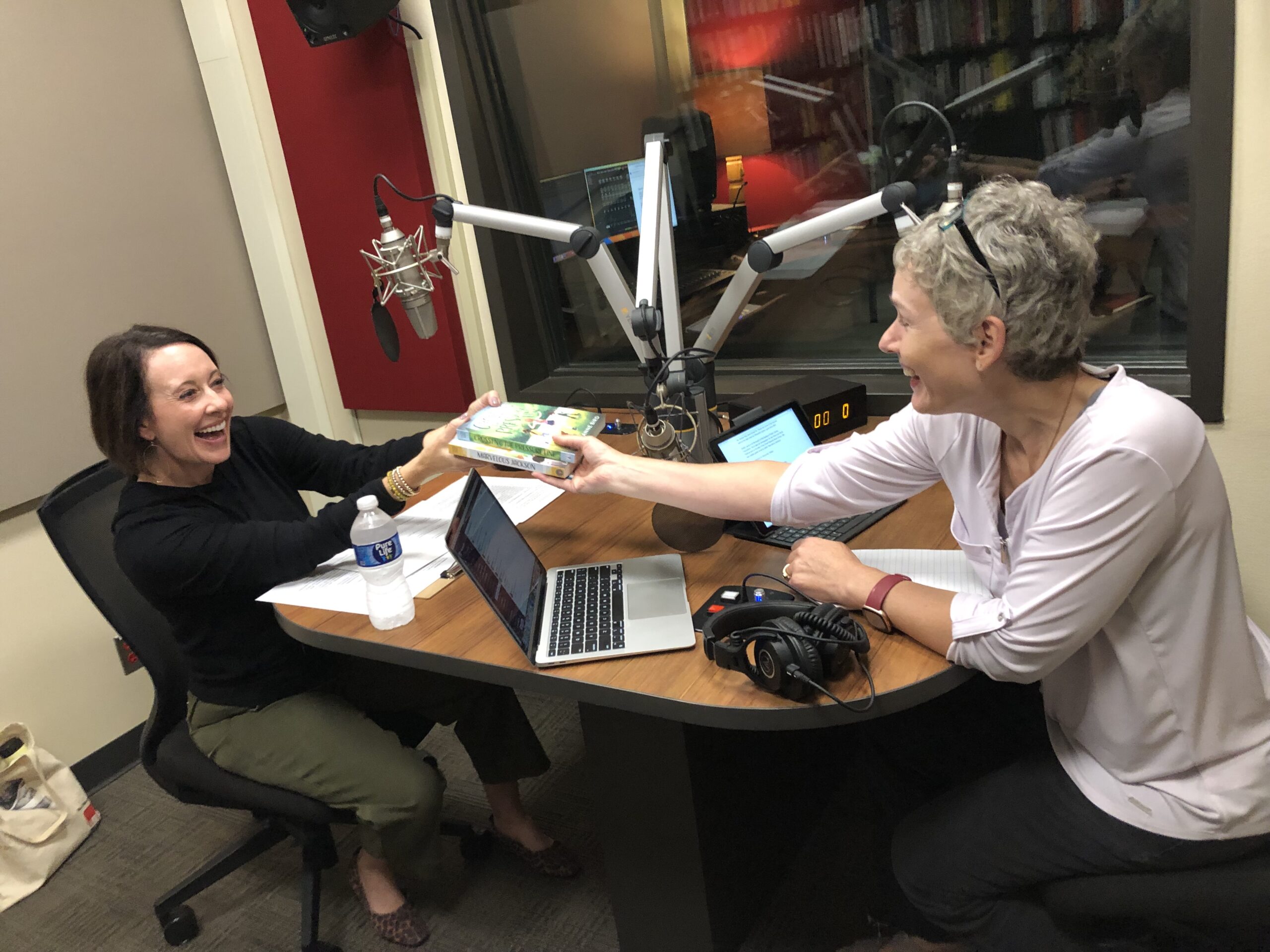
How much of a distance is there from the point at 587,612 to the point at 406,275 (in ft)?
2.74

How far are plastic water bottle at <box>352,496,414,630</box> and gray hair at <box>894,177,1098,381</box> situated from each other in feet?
3.11

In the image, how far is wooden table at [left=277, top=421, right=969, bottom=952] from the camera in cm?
119

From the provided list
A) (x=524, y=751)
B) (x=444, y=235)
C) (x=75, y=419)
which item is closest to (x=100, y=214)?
(x=75, y=419)

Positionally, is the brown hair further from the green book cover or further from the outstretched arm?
the outstretched arm

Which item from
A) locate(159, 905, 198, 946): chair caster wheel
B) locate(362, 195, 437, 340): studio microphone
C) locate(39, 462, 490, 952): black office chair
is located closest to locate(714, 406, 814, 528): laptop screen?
locate(362, 195, 437, 340): studio microphone

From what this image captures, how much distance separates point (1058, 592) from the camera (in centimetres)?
111

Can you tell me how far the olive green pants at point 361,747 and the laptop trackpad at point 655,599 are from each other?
0.64 metres

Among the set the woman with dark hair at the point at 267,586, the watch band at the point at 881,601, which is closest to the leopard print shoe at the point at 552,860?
the woman with dark hair at the point at 267,586

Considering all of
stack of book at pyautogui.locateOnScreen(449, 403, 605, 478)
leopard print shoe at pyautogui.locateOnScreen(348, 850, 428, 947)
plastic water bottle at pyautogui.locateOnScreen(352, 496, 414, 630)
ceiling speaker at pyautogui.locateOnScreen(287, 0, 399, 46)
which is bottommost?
leopard print shoe at pyautogui.locateOnScreen(348, 850, 428, 947)

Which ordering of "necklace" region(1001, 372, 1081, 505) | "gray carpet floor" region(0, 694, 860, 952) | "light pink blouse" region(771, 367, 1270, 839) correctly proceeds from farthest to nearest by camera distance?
1. "gray carpet floor" region(0, 694, 860, 952)
2. "necklace" region(1001, 372, 1081, 505)
3. "light pink blouse" region(771, 367, 1270, 839)

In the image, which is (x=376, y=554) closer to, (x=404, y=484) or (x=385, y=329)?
(x=404, y=484)

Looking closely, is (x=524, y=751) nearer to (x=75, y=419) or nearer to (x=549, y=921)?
(x=549, y=921)

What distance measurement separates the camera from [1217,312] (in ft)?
5.86

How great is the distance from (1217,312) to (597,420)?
4.13 ft
